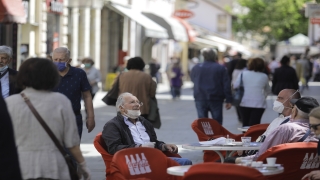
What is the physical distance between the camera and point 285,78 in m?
16.8

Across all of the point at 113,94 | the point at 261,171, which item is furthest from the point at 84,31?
the point at 261,171

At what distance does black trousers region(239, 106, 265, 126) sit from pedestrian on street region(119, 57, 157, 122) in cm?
227

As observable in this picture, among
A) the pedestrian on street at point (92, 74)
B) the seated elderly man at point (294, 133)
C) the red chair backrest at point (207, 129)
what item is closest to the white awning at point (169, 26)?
the pedestrian on street at point (92, 74)

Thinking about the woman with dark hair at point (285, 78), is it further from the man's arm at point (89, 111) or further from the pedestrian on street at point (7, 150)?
the pedestrian on street at point (7, 150)

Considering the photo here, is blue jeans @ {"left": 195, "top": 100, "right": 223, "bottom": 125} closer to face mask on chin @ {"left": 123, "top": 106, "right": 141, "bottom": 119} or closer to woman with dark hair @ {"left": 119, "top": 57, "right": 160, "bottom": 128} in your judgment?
woman with dark hair @ {"left": 119, "top": 57, "right": 160, "bottom": 128}

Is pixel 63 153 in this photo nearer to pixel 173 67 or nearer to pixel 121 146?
pixel 121 146

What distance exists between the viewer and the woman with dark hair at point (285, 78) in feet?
54.6

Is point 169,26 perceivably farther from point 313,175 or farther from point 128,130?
point 313,175

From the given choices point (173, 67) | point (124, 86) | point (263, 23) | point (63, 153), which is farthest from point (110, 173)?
point (263, 23)

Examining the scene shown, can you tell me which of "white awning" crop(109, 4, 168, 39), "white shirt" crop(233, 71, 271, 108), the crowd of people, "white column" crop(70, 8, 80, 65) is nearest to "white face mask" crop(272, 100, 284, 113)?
the crowd of people

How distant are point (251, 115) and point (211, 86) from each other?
2.68 ft

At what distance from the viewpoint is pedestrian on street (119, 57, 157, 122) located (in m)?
12.1

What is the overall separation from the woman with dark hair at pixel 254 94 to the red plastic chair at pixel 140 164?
6.51 m

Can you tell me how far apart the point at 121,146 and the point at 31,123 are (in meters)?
2.86
